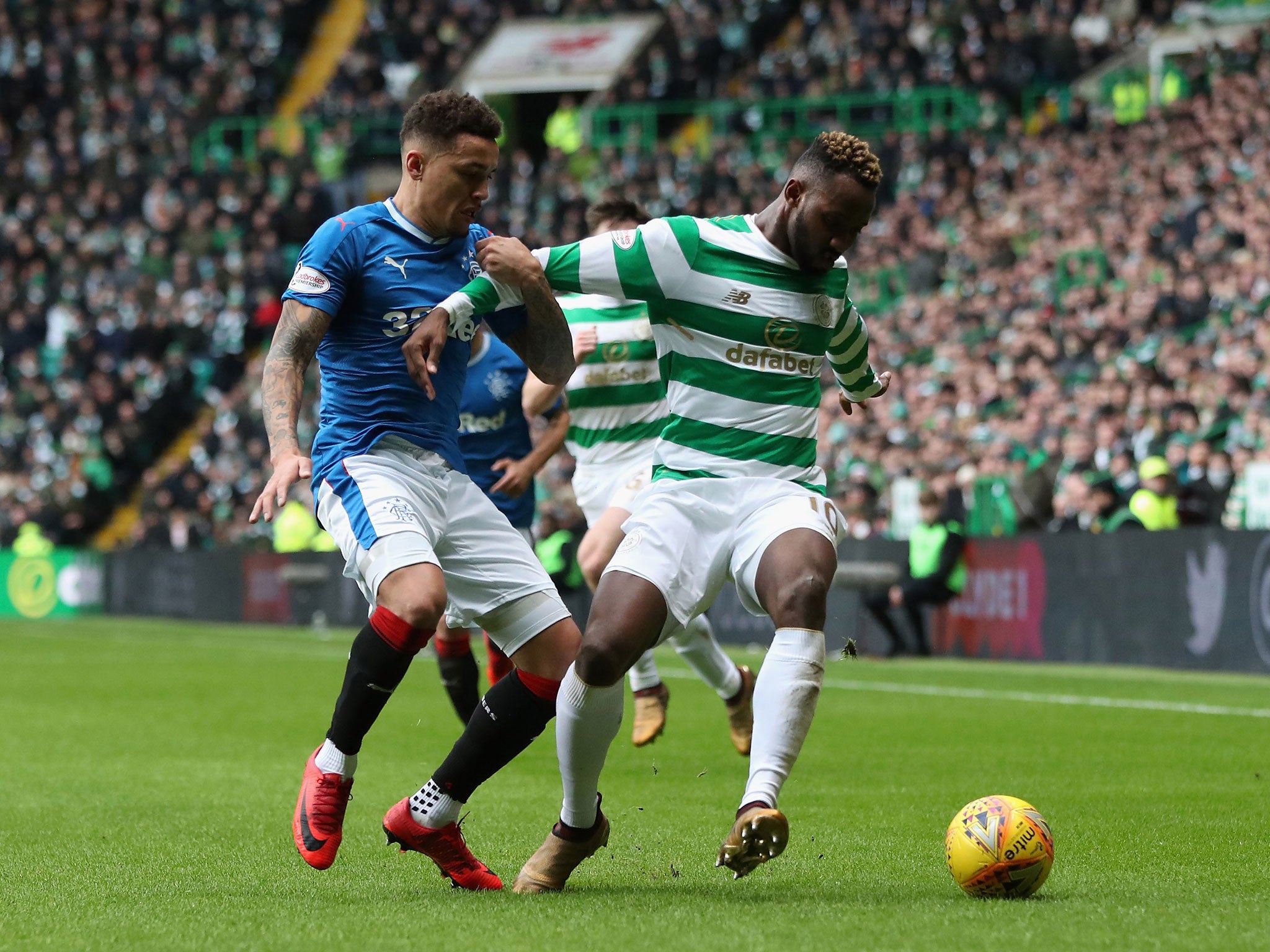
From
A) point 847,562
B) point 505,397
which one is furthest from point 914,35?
point 505,397

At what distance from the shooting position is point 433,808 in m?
5.42

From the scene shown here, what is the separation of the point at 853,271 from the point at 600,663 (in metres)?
21.9

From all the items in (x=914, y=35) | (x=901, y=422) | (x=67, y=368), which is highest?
(x=914, y=35)

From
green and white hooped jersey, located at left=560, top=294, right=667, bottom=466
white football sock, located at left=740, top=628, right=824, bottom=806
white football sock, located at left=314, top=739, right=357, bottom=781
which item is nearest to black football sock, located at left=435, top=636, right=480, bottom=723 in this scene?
green and white hooped jersey, located at left=560, top=294, right=667, bottom=466

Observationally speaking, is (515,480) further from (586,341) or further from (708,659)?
(708,659)

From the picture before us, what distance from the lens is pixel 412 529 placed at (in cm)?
543

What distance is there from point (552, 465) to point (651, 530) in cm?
2010

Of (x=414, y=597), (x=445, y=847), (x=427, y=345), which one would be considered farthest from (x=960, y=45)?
(x=445, y=847)

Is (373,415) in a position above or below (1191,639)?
above

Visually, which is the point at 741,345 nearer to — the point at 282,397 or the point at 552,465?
the point at 282,397

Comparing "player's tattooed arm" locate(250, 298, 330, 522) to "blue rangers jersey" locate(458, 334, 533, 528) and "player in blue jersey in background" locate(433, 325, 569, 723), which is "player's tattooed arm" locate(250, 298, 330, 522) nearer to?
"player in blue jersey in background" locate(433, 325, 569, 723)

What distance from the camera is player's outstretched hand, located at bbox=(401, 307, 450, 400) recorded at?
5.36 m

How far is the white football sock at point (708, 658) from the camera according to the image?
871 cm

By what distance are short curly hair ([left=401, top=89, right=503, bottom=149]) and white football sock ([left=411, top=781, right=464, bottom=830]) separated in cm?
197
